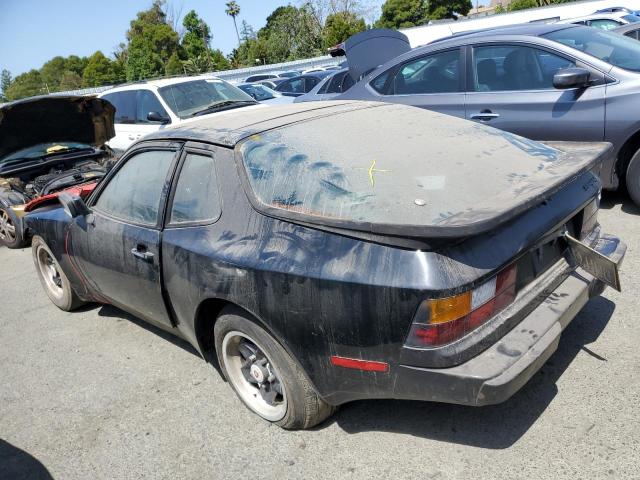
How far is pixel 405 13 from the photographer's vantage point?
5338cm

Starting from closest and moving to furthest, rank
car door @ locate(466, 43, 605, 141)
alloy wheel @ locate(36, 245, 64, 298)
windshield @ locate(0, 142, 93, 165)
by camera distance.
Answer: car door @ locate(466, 43, 605, 141) → alloy wheel @ locate(36, 245, 64, 298) → windshield @ locate(0, 142, 93, 165)

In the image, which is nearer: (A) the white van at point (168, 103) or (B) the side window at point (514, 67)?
(B) the side window at point (514, 67)

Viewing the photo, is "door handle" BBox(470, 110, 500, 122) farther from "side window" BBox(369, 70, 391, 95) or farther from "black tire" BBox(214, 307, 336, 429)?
"black tire" BBox(214, 307, 336, 429)

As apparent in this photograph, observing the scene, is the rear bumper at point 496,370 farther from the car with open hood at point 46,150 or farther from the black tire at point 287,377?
the car with open hood at point 46,150

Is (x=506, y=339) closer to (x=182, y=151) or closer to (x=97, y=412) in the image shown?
(x=182, y=151)

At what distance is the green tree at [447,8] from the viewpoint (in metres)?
52.3

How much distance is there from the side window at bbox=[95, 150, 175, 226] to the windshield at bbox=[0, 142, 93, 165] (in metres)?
3.78

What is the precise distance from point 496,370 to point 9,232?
6936mm

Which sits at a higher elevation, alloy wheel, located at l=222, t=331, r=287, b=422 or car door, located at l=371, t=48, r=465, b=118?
car door, located at l=371, t=48, r=465, b=118

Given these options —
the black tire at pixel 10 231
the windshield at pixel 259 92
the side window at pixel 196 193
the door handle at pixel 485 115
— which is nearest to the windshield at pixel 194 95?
the black tire at pixel 10 231

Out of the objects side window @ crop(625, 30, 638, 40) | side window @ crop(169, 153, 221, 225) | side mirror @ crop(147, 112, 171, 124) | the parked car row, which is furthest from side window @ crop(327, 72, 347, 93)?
side window @ crop(169, 153, 221, 225)

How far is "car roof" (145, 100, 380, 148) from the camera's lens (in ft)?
9.61

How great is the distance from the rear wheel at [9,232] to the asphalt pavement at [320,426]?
3.60 m

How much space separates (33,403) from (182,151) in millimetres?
Result: 1907
